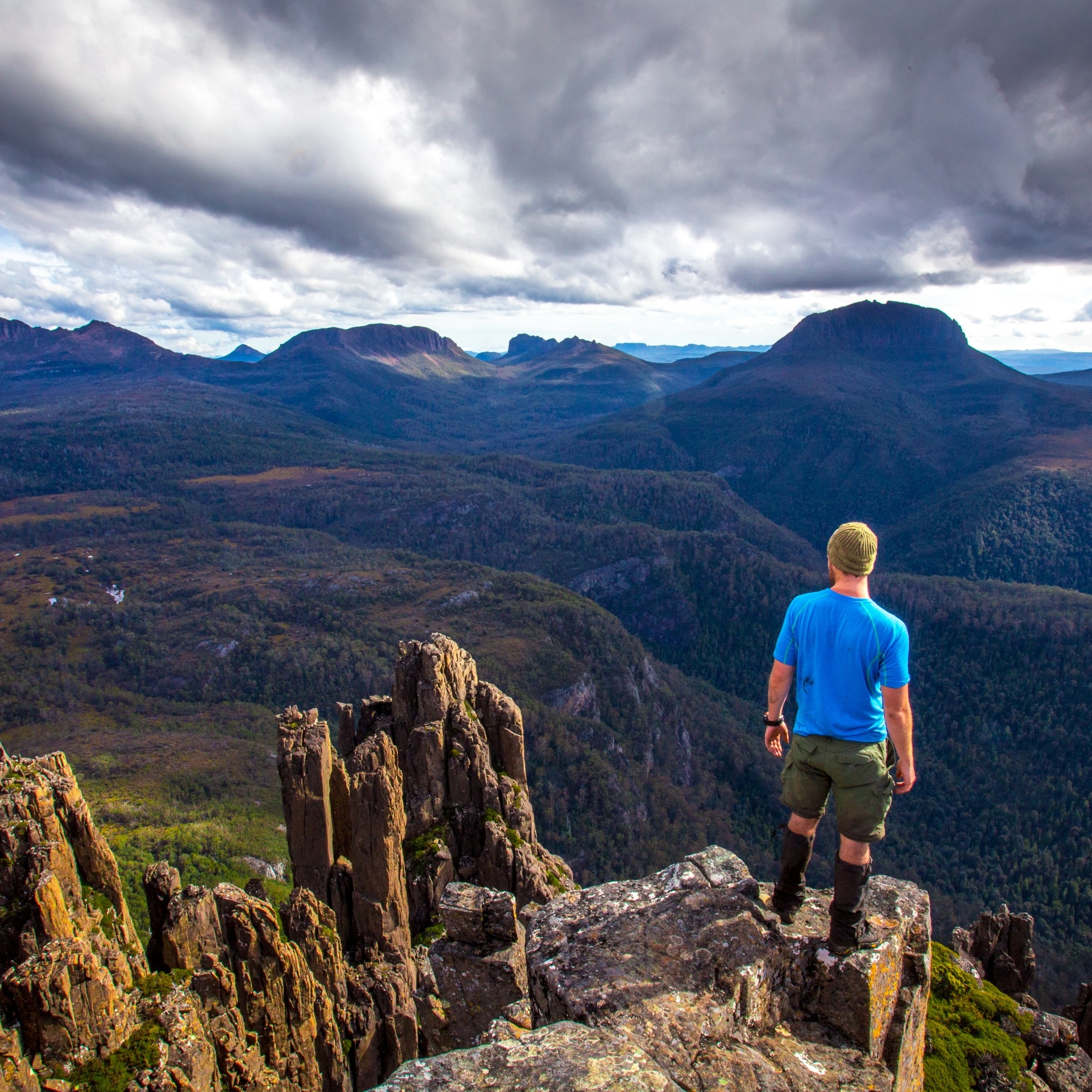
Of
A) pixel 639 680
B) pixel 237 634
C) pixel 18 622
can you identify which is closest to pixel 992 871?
pixel 639 680

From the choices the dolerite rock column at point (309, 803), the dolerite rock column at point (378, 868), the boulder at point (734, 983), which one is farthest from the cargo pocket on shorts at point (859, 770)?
the dolerite rock column at point (309, 803)

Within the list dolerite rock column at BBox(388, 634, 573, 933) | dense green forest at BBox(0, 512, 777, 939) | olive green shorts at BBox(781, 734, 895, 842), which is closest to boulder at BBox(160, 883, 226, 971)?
dolerite rock column at BBox(388, 634, 573, 933)

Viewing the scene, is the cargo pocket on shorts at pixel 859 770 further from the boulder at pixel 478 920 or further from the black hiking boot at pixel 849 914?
the boulder at pixel 478 920

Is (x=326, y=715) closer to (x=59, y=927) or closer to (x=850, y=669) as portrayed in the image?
(x=59, y=927)

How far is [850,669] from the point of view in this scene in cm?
971

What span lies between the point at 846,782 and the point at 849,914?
178 cm

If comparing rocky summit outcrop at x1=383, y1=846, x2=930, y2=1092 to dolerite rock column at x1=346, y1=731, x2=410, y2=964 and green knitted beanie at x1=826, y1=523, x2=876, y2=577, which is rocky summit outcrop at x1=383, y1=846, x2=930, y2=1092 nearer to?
green knitted beanie at x1=826, y1=523, x2=876, y2=577

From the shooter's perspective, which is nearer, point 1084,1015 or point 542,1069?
point 542,1069

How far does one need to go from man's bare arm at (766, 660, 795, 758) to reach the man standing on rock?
455 millimetres

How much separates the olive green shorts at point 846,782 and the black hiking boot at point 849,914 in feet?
1.61

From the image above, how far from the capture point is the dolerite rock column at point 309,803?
101 feet

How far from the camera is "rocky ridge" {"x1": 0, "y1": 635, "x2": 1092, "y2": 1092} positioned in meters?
8.30

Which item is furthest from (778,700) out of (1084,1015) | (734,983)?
(1084,1015)

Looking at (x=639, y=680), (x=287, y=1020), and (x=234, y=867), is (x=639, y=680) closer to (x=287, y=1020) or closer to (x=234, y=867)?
(x=234, y=867)
